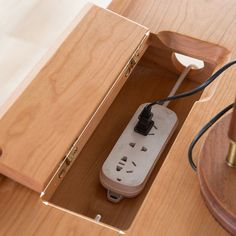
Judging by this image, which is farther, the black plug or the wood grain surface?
the black plug

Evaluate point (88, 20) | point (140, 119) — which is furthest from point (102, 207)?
point (88, 20)

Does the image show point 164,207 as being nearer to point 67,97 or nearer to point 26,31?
point 67,97

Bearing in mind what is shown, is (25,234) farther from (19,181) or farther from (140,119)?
(140,119)

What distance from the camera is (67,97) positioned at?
27.9 inches

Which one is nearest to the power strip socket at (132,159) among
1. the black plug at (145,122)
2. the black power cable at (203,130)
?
the black plug at (145,122)

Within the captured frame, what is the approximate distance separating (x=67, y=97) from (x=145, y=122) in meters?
0.14

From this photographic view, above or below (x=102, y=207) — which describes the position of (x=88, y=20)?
above

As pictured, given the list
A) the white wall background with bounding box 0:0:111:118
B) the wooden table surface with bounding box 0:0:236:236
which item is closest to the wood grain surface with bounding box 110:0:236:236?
the wooden table surface with bounding box 0:0:236:236

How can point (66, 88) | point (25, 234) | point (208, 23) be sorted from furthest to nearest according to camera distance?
point (208, 23), point (66, 88), point (25, 234)

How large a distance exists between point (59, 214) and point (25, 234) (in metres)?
0.04

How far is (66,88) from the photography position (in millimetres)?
717

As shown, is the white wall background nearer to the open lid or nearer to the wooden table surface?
the open lid

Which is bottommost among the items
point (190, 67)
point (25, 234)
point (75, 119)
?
point (25, 234)

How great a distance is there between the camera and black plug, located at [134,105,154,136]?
79 cm
